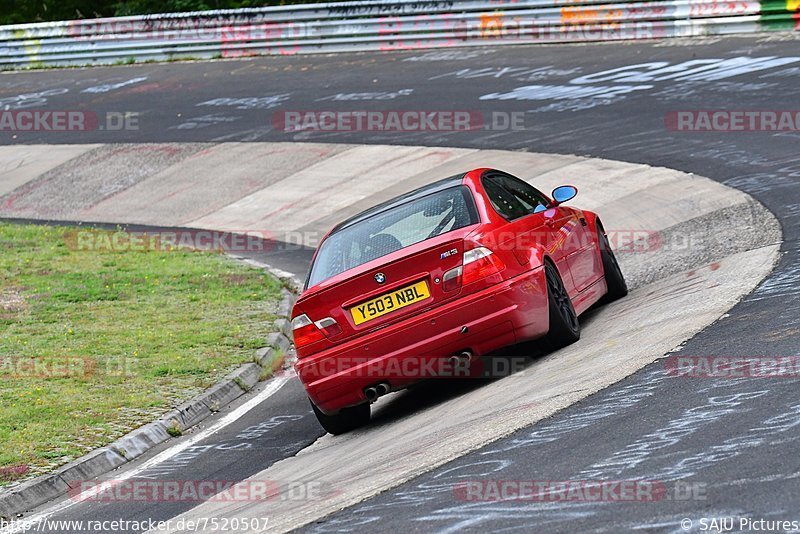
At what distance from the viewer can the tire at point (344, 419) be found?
Answer: 8.61 m

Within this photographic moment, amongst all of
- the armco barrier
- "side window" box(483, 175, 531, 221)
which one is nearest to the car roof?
"side window" box(483, 175, 531, 221)

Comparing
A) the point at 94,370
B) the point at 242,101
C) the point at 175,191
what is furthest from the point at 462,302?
the point at 242,101

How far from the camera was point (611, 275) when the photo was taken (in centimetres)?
1042

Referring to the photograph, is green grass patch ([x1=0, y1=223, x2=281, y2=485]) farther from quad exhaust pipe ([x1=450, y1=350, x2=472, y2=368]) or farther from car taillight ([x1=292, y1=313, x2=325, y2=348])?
quad exhaust pipe ([x1=450, y1=350, x2=472, y2=368])

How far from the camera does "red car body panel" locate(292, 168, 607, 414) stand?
319 inches

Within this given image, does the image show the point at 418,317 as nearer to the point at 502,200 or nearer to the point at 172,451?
the point at 502,200

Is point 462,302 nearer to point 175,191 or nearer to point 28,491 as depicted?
point 28,491

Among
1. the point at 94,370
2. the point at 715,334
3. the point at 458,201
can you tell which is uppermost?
the point at 458,201

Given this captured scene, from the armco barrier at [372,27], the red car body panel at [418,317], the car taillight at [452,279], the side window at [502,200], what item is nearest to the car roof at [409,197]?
the side window at [502,200]

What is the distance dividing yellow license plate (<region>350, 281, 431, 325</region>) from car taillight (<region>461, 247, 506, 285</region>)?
29cm

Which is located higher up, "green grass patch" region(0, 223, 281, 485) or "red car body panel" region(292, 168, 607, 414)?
"red car body panel" region(292, 168, 607, 414)

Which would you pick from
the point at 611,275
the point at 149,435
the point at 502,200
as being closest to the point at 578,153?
the point at 611,275

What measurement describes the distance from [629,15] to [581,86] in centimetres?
377

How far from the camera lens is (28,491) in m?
7.86
